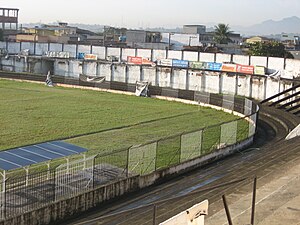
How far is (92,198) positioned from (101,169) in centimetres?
133

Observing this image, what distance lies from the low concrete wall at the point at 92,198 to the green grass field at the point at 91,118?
424 centimetres

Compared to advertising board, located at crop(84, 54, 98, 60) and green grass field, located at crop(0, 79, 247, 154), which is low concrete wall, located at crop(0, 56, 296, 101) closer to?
advertising board, located at crop(84, 54, 98, 60)

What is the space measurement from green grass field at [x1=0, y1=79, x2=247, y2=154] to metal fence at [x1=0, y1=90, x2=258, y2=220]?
3.60 m

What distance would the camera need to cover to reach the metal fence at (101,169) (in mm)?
13258

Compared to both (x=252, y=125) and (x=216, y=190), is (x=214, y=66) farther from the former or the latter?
(x=216, y=190)

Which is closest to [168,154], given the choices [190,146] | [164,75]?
[190,146]

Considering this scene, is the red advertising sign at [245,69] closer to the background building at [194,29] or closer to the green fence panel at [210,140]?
the green fence panel at [210,140]

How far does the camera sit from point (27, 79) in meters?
51.8

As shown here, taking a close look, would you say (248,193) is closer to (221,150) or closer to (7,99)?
(221,150)

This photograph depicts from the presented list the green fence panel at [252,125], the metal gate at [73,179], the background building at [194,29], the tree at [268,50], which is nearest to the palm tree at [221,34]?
the tree at [268,50]

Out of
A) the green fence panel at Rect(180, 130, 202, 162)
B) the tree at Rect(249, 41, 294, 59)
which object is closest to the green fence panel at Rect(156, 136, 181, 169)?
the green fence panel at Rect(180, 130, 202, 162)

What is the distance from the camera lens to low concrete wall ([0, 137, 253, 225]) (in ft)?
42.6

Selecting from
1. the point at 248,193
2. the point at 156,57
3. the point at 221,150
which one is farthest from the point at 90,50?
the point at 248,193

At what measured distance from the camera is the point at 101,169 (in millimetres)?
16047
